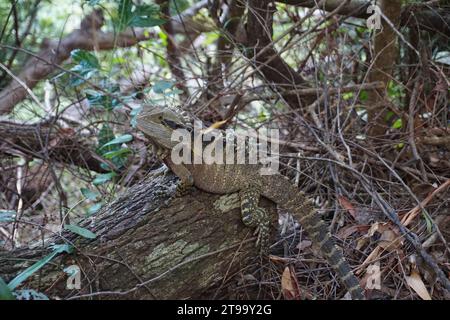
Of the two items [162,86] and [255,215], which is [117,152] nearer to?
[162,86]

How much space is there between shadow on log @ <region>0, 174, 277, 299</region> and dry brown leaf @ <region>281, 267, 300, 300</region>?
0.36 meters

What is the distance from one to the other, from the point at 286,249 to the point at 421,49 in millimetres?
3101

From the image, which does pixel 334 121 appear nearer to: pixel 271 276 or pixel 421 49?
pixel 421 49

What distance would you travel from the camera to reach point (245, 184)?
4336 mm

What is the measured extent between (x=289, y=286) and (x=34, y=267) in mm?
1971

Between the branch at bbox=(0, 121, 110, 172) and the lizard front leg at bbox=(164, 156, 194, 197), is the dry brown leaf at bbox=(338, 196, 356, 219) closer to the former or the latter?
the lizard front leg at bbox=(164, 156, 194, 197)

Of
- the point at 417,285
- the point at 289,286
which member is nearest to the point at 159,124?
the point at 289,286

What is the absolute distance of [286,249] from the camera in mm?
4445

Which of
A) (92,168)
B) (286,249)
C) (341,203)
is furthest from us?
(92,168)

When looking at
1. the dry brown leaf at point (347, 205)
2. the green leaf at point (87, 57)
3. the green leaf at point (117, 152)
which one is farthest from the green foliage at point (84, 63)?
the dry brown leaf at point (347, 205)

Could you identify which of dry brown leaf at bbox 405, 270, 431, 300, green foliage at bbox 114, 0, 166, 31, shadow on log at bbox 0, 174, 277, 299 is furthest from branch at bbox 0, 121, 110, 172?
dry brown leaf at bbox 405, 270, 431, 300

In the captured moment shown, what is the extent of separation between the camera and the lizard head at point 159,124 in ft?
13.3

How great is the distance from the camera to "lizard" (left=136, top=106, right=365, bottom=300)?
161 inches
